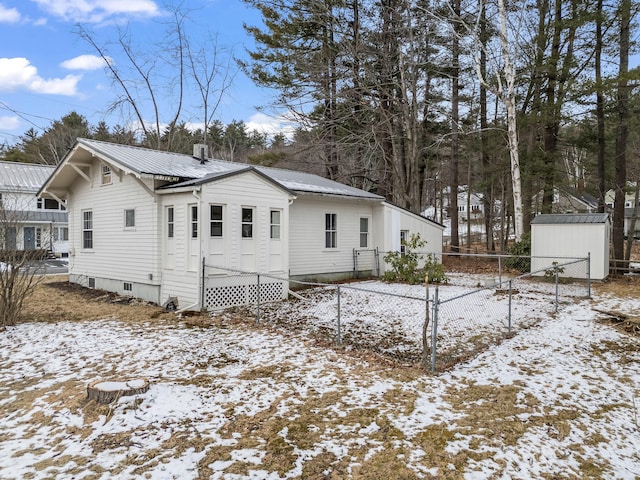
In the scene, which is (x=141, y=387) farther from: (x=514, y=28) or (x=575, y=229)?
(x=514, y=28)

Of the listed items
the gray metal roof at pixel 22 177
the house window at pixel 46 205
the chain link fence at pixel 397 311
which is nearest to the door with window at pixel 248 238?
the chain link fence at pixel 397 311

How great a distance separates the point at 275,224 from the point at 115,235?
4.97m

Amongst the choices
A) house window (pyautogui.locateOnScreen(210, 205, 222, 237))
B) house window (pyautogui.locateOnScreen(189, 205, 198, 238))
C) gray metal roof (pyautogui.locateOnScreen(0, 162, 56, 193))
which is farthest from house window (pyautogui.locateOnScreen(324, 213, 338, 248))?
gray metal roof (pyautogui.locateOnScreen(0, 162, 56, 193))

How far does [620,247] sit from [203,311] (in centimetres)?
1581

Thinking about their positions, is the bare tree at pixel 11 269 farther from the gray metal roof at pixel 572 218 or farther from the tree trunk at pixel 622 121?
the tree trunk at pixel 622 121

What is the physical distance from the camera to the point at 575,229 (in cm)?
1352

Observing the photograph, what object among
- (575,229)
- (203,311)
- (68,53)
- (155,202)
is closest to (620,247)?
(575,229)

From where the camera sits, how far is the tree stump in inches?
170

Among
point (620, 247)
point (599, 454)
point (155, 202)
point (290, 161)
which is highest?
point (290, 161)

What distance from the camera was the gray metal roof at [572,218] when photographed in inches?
→ 525

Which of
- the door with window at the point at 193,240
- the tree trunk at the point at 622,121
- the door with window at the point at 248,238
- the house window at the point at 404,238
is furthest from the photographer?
the house window at the point at 404,238

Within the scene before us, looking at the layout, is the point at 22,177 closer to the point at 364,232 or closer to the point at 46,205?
the point at 46,205

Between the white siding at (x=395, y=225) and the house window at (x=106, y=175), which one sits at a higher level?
the house window at (x=106, y=175)

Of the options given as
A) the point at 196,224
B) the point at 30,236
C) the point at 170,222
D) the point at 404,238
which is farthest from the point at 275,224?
the point at 30,236
